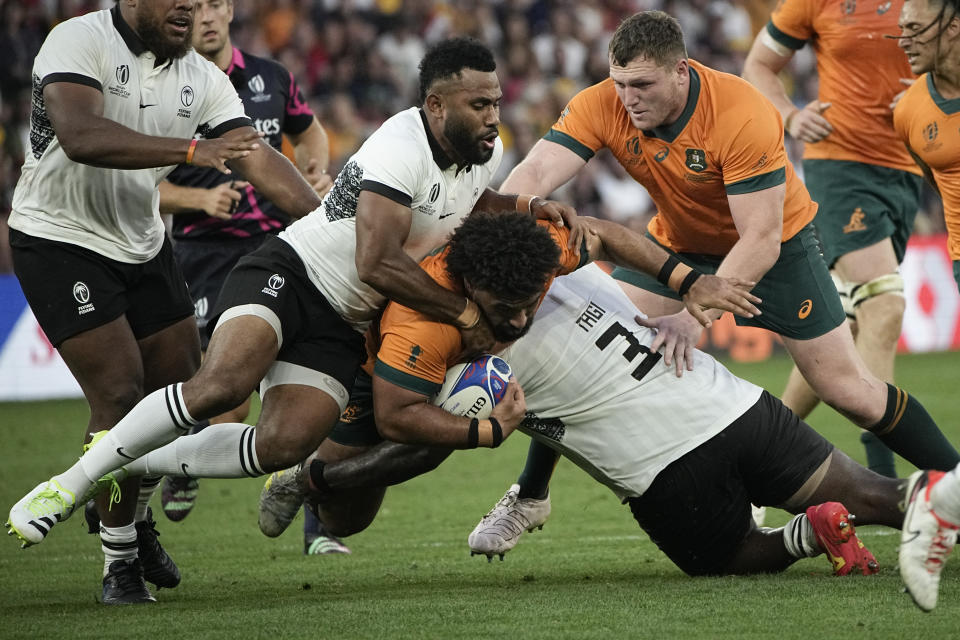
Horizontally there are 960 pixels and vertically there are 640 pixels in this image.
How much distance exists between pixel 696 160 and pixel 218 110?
2272mm

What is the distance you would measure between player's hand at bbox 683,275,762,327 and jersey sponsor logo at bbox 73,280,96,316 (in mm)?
2636

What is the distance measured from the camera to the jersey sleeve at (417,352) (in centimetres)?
525

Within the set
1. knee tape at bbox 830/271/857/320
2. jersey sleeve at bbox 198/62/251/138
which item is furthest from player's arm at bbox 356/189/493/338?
knee tape at bbox 830/271/857/320

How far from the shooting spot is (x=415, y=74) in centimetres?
1822

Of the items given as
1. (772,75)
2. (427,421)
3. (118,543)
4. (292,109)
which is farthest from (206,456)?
(772,75)

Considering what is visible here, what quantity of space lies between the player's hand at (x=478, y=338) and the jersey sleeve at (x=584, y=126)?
148 centimetres

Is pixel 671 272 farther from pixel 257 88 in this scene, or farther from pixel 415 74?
pixel 415 74

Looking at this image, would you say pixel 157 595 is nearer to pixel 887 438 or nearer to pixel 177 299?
pixel 177 299

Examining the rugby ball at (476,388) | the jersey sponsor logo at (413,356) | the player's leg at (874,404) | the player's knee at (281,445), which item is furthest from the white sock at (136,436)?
the player's leg at (874,404)

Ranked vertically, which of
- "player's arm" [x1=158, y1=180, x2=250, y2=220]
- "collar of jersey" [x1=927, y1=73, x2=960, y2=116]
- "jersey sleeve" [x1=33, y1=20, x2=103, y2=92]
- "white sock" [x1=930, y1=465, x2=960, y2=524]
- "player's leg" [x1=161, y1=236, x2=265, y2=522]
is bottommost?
"player's leg" [x1=161, y1=236, x2=265, y2=522]

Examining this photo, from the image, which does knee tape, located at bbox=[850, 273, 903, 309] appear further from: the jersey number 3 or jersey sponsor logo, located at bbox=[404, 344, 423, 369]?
jersey sponsor logo, located at bbox=[404, 344, 423, 369]

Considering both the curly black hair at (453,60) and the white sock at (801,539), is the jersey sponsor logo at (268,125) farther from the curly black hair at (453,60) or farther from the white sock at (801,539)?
the white sock at (801,539)

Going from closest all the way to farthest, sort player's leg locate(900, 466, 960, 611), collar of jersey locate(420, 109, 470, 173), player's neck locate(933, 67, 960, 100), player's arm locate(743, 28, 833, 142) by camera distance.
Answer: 1. player's leg locate(900, 466, 960, 611)
2. collar of jersey locate(420, 109, 470, 173)
3. player's neck locate(933, 67, 960, 100)
4. player's arm locate(743, 28, 833, 142)

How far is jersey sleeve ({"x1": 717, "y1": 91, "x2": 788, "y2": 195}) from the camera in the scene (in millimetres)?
5977
